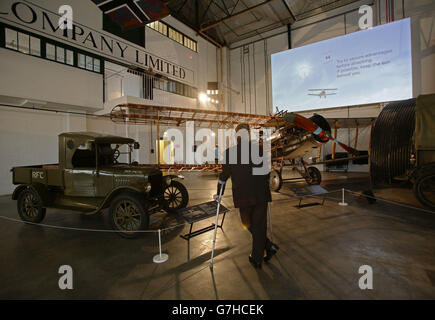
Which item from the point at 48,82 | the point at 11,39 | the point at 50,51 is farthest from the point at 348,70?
the point at 11,39

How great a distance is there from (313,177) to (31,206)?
26.1ft

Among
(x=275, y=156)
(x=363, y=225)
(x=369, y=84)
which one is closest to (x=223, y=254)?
(x=363, y=225)

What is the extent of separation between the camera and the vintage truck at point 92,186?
3.39 meters

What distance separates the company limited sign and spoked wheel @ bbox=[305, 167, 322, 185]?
10.2 m

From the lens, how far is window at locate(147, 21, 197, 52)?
1275 cm

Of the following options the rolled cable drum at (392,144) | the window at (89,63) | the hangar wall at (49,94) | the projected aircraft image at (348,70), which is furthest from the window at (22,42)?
the projected aircraft image at (348,70)

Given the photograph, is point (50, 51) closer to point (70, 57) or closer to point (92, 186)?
point (70, 57)

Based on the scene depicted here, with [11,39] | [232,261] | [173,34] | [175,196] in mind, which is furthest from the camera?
[173,34]

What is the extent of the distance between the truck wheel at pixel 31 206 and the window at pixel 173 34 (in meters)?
11.6

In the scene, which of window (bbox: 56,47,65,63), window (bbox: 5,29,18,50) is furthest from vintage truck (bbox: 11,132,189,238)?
window (bbox: 56,47,65,63)

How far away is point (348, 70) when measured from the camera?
11258 millimetres

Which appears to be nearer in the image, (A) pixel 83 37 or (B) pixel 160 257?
(B) pixel 160 257

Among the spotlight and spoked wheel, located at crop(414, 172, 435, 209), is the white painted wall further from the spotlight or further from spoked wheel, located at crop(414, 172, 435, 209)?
spoked wheel, located at crop(414, 172, 435, 209)

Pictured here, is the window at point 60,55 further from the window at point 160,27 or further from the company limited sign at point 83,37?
the window at point 160,27
